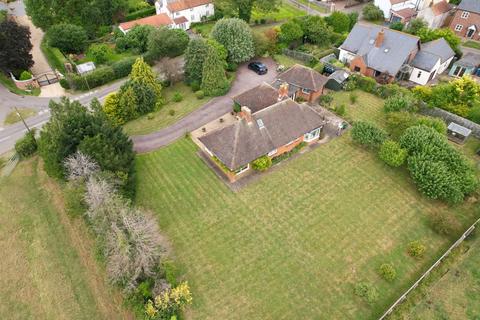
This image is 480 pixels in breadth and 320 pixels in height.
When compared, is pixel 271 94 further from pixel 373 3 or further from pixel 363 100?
pixel 373 3

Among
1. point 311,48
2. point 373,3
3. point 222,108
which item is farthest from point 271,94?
point 373,3

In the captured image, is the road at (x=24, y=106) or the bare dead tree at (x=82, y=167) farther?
the road at (x=24, y=106)

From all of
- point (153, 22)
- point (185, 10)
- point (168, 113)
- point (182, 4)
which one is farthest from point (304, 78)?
point (182, 4)

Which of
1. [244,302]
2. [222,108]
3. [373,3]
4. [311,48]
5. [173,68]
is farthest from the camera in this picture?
[373,3]

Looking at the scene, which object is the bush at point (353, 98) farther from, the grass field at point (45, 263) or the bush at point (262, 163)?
the grass field at point (45, 263)

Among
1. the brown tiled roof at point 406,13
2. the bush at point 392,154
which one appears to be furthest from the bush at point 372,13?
the bush at point 392,154

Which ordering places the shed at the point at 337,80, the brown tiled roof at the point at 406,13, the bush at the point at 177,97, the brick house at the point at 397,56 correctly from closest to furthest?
the bush at the point at 177,97 < the shed at the point at 337,80 < the brick house at the point at 397,56 < the brown tiled roof at the point at 406,13

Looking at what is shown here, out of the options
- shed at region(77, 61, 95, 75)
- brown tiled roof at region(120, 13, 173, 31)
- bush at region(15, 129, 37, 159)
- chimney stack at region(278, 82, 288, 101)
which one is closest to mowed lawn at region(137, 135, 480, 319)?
chimney stack at region(278, 82, 288, 101)
